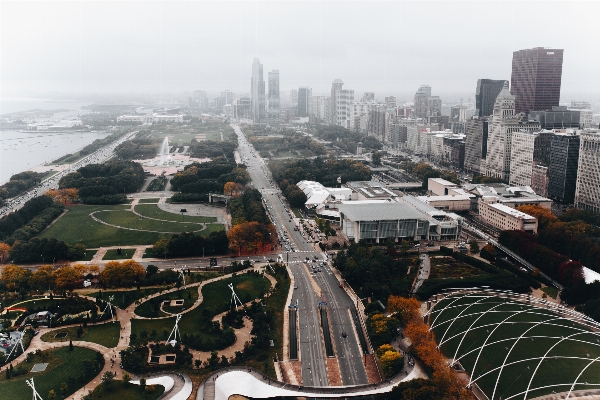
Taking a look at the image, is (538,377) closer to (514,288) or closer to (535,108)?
(514,288)

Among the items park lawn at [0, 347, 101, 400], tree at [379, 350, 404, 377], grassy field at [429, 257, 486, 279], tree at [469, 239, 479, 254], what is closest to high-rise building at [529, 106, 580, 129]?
tree at [469, 239, 479, 254]

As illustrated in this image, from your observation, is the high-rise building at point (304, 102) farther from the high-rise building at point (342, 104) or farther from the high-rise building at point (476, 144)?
the high-rise building at point (476, 144)

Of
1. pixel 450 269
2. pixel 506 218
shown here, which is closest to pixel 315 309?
pixel 450 269

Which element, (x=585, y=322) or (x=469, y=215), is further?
(x=469, y=215)

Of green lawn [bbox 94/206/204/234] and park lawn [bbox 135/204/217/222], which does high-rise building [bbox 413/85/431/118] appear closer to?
park lawn [bbox 135/204/217/222]

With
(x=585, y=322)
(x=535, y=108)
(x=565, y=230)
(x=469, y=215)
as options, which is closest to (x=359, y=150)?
(x=535, y=108)

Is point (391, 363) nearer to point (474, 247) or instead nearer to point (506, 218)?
point (474, 247)
